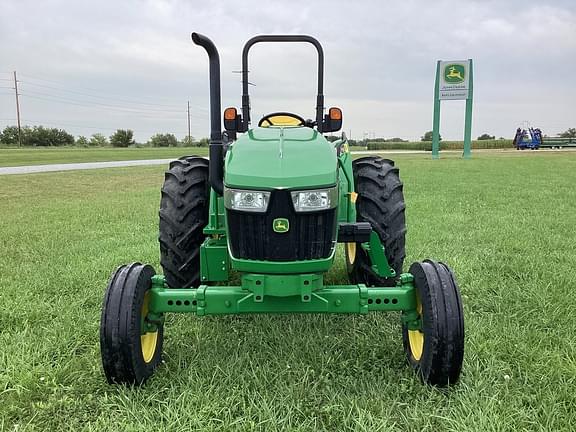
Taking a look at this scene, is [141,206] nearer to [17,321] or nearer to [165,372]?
[17,321]

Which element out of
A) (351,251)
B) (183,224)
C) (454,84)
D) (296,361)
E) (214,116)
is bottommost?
(296,361)

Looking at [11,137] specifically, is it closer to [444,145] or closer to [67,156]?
[67,156]

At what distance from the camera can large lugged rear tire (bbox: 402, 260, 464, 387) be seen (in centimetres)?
247

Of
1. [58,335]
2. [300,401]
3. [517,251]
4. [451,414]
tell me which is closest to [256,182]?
[300,401]

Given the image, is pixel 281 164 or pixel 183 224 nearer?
→ pixel 281 164

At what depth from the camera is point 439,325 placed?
2.48 m

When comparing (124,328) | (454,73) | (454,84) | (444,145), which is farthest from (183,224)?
(444,145)

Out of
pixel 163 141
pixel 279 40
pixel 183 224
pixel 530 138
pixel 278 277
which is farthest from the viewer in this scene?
pixel 163 141

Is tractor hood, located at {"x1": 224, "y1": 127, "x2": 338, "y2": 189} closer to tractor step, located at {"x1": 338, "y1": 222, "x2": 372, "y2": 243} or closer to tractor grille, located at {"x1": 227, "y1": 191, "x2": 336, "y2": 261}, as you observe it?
tractor grille, located at {"x1": 227, "y1": 191, "x2": 336, "y2": 261}

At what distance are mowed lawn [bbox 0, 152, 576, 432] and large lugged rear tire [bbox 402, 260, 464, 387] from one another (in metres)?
0.11

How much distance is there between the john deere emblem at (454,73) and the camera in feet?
82.7

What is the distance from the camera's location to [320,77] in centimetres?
382

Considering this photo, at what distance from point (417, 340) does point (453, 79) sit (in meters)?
25.0

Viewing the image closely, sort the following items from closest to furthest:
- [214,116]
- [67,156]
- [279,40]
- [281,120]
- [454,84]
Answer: [214,116]
[279,40]
[281,120]
[454,84]
[67,156]
